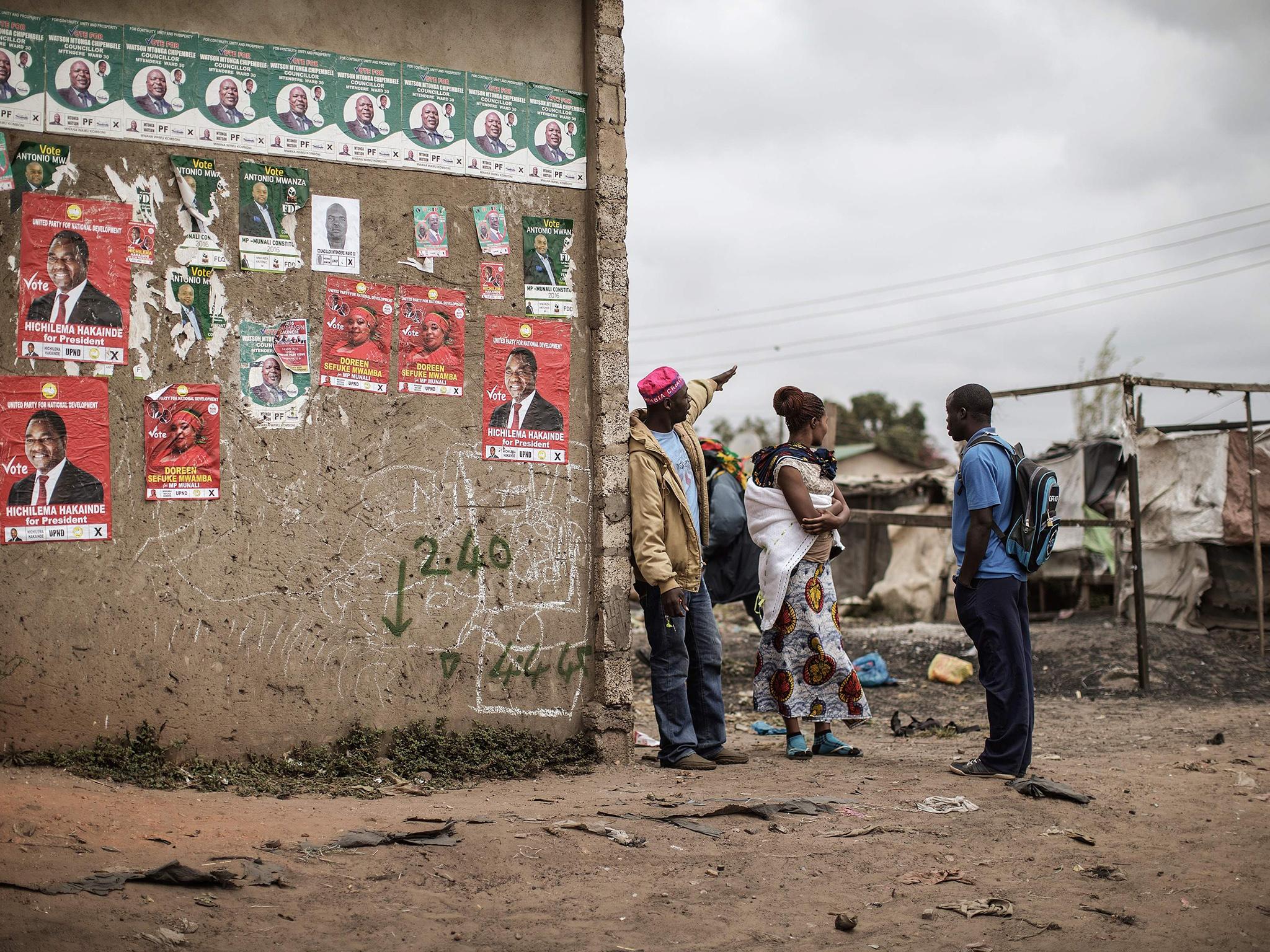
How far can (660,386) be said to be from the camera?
5445 millimetres

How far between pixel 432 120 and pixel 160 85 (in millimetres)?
1190

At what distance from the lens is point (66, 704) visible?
4426 millimetres

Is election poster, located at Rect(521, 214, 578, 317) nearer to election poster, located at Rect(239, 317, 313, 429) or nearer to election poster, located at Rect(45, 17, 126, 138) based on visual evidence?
election poster, located at Rect(239, 317, 313, 429)

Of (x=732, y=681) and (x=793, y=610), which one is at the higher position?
(x=793, y=610)

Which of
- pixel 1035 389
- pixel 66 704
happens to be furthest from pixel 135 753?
pixel 1035 389

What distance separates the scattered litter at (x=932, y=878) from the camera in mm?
3875

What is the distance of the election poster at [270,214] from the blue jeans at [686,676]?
2.35 meters

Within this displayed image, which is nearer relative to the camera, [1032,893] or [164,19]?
[1032,893]

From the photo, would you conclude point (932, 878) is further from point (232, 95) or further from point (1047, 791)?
point (232, 95)

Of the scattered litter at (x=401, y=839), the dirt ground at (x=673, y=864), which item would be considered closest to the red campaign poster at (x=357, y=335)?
the dirt ground at (x=673, y=864)

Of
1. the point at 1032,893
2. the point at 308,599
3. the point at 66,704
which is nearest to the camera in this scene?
the point at 1032,893

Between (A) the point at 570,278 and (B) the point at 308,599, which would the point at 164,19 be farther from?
(B) the point at 308,599

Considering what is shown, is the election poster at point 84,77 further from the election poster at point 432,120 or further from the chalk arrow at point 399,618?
the chalk arrow at point 399,618

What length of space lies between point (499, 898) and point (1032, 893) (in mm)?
1859
